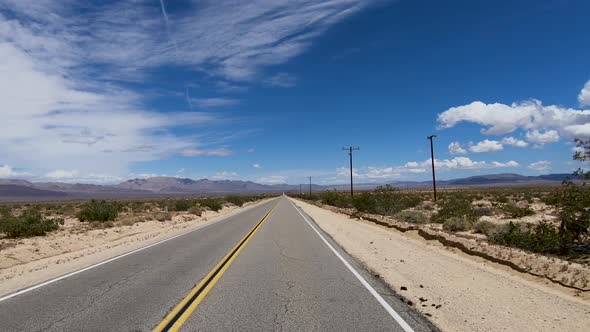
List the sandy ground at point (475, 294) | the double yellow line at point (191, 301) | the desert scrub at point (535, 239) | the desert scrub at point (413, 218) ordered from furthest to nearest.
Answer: the desert scrub at point (413, 218) < the desert scrub at point (535, 239) < the sandy ground at point (475, 294) < the double yellow line at point (191, 301)

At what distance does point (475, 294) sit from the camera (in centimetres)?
920

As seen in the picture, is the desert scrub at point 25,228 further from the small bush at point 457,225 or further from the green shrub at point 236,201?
the green shrub at point 236,201

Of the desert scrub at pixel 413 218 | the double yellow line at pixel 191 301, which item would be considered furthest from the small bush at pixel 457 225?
the double yellow line at pixel 191 301

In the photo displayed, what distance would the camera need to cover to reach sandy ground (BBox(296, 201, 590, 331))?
726 cm

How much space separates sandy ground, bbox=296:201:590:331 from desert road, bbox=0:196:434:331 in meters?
0.59

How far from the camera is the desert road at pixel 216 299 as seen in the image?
22.9 ft

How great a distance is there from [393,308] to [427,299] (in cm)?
122

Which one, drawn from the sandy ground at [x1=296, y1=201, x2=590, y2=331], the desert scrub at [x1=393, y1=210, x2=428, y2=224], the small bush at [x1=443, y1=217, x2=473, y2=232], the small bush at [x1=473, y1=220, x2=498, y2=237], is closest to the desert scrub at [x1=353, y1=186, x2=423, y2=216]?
the desert scrub at [x1=393, y1=210, x2=428, y2=224]

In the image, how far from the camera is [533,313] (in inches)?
305

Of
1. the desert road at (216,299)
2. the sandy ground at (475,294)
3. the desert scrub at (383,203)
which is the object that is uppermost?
the desert scrub at (383,203)

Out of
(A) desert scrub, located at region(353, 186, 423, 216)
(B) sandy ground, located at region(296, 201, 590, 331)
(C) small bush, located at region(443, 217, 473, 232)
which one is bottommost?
(B) sandy ground, located at region(296, 201, 590, 331)

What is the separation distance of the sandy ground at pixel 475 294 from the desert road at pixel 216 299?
1.93ft

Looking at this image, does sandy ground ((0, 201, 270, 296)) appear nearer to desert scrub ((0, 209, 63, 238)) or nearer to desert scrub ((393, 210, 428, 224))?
desert scrub ((0, 209, 63, 238))

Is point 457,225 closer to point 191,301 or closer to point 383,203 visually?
point 383,203
